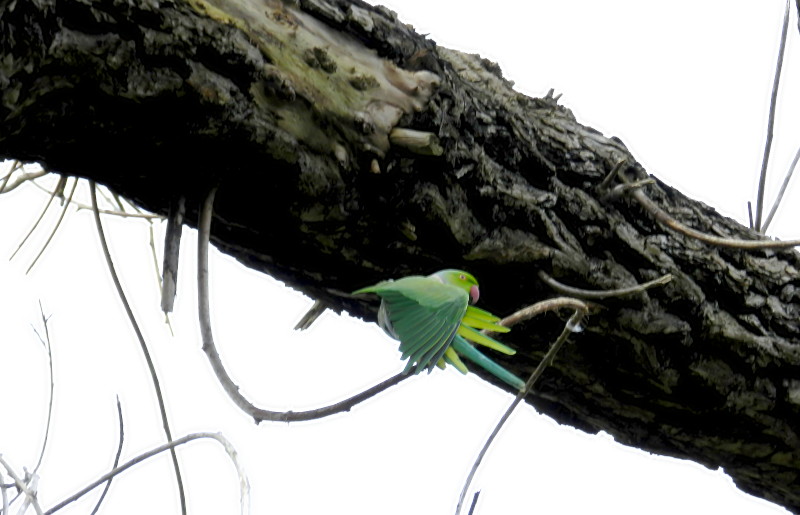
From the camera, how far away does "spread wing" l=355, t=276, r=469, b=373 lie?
27.2 inches

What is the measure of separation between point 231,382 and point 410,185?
13.7 inches

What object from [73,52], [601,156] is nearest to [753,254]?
[601,156]

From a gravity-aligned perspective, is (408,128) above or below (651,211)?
below

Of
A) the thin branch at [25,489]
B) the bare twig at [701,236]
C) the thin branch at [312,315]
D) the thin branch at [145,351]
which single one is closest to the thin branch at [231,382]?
the thin branch at [145,351]

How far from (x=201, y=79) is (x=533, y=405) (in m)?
0.75

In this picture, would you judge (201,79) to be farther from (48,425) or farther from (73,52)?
(48,425)

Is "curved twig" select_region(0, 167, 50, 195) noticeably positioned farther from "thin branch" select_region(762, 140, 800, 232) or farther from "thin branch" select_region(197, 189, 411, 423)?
"thin branch" select_region(762, 140, 800, 232)

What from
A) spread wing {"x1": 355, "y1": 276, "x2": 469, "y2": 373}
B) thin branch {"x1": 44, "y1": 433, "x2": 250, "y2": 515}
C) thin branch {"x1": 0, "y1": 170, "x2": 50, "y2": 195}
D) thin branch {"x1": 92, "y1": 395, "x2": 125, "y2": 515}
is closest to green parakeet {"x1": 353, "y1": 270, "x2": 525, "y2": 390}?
spread wing {"x1": 355, "y1": 276, "x2": 469, "y2": 373}

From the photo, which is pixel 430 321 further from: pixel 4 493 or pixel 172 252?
pixel 4 493

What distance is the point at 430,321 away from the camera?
70 cm

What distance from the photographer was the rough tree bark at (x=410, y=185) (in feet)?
2.46

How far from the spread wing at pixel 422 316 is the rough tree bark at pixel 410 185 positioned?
0.70 feet

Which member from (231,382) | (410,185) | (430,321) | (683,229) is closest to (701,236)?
(683,229)

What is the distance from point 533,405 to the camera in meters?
1.28
